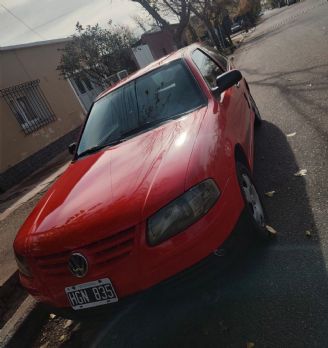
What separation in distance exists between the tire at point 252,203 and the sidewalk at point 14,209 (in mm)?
2711

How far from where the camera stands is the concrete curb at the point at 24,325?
3369 millimetres

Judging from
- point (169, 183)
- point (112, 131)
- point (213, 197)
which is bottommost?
point (213, 197)

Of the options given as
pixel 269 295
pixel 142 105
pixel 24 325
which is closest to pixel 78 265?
pixel 269 295

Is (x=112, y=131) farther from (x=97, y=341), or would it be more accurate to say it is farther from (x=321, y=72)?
(x=321, y=72)

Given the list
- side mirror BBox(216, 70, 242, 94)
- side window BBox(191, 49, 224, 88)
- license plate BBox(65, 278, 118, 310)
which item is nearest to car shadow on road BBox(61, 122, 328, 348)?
license plate BBox(65, 278, 118, 310)

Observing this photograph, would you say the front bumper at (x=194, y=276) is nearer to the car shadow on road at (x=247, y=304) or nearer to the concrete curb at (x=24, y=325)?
the car shadow on road at (x=247, y=304)

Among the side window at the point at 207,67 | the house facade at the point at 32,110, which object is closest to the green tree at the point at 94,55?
the house facade at the point at 32,110

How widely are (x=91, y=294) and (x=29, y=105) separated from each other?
38.2 feet

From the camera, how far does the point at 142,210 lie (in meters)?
2.41

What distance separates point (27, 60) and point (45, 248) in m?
12.3

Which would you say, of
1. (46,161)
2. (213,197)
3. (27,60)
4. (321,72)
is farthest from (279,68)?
(213,197)

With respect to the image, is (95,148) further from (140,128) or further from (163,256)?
(163,256)

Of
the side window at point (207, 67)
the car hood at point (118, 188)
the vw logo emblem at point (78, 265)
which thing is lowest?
the vw logo emblem at point (78, 265)

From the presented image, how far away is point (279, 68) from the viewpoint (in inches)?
425
